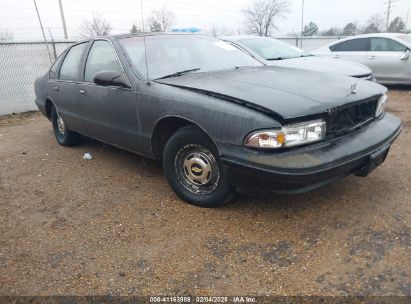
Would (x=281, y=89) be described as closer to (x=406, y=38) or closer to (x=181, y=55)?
(x=181, y=55)

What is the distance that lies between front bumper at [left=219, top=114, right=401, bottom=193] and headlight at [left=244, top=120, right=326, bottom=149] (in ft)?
0.17

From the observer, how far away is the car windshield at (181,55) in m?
3.75

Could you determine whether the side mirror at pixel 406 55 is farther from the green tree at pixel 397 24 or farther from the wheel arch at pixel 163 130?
the green tree at pixel 397 24

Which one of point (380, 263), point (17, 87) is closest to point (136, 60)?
point (380, 263)

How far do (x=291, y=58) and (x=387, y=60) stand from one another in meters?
3.47

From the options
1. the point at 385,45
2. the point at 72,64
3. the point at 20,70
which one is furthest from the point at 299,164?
the point at 385,45

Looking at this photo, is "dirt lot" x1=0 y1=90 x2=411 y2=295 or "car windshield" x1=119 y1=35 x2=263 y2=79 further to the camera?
"car windshield" x1=119 y1=35 x2=263 y2=79

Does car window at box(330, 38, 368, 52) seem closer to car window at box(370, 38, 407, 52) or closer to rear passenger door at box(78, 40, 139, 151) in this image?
car window at box(370, 38, 407, 52)

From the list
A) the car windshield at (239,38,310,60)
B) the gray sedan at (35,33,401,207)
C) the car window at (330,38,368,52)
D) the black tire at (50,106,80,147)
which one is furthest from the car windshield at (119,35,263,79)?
the car window at (330,38,368,52)

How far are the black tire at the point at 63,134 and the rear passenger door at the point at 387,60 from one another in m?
7.40

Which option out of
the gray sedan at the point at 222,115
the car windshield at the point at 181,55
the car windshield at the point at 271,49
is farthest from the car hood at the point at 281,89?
the car windshield at the point at 271,49

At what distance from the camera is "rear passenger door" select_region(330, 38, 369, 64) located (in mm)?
9555

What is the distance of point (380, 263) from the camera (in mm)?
2492

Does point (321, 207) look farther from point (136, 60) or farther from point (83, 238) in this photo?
point (136, 60)
